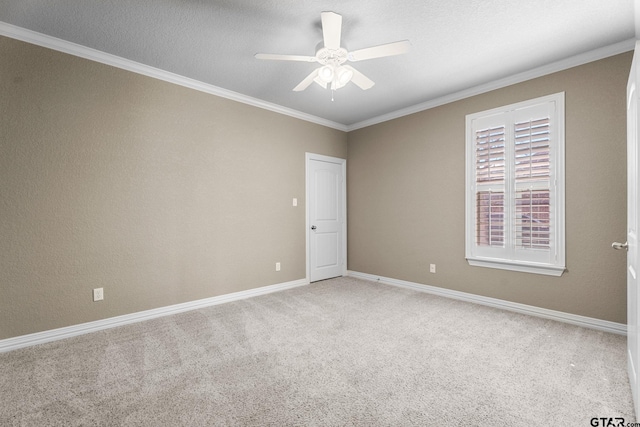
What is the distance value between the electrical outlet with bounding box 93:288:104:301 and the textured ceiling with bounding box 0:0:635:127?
88.9 inches

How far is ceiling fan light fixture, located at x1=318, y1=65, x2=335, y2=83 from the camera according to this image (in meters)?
2.42

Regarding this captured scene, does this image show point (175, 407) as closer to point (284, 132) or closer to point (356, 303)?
point (356, 303)

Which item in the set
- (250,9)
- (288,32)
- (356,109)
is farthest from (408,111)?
(250,9)

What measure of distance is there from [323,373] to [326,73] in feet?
7.51

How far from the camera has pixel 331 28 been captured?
2014 millimetres

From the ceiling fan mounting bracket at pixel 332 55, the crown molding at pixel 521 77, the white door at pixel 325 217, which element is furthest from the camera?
the white door at pixel 325 217

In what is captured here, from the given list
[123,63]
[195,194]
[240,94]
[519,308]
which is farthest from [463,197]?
[123,63]

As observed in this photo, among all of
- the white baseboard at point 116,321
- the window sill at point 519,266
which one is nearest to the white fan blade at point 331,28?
the window sill at point 519,266

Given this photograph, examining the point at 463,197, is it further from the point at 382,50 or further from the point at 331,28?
the point at 331,28

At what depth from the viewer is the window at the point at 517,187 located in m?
3.04

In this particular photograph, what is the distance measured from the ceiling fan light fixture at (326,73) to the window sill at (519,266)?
274 centimetres

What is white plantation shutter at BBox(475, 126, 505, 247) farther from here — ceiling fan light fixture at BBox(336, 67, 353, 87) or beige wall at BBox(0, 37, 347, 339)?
beige wall at BBox(0, 37, 347, 339)

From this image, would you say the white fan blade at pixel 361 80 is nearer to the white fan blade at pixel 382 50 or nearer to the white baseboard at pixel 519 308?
the white fan blade at pixel 382 50

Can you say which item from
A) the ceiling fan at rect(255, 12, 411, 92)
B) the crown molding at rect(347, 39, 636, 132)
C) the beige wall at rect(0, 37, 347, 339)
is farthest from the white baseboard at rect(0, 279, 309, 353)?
the crown molding at rect(347, 39, 636, 132)
